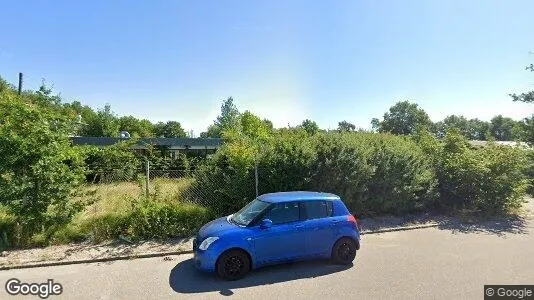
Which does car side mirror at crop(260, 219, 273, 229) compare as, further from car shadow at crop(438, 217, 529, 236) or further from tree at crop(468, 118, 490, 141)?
tree at crop(468, 118, 490, 141)

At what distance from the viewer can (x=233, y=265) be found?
600 cm

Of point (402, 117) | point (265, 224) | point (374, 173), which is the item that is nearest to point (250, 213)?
point (265, 224)

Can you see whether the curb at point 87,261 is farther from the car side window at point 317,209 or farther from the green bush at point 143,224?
the car side window at point 317,209

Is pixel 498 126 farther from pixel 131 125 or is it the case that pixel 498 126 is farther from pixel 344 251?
pixel 344 251

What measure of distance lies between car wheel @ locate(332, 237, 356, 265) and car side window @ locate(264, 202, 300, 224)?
101 cm

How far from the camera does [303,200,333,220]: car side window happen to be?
262 inches

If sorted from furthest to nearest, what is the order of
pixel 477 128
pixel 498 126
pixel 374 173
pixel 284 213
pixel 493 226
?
1. pixel 477 128
2. pixel 498 126
3. pixel 374 173
4. pixel 493 226
5. pixel 284 213

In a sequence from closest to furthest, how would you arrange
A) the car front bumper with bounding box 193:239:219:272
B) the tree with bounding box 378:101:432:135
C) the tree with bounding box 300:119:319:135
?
the car front bumper with bounding box 193:239:219:272, the tree with bounding box 300:119:319:135, the tree with bounding box 378:101:432:135

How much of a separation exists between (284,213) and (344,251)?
145 centimetres

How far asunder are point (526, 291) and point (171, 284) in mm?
5679

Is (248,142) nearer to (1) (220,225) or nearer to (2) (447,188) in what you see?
(1) (220,225)

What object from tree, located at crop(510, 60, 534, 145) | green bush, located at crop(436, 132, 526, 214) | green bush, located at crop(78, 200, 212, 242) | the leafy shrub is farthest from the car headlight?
tree, located at crop(510, 60, 534, 145)

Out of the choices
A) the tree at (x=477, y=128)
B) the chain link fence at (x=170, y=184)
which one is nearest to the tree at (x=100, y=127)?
the chain link fence at (x=170, y=184)

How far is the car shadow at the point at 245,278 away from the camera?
5.67 meters
